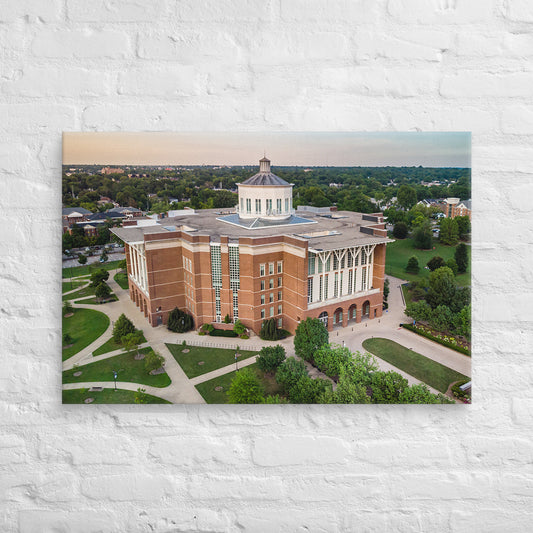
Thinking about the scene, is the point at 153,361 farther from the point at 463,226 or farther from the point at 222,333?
the point at 463,226

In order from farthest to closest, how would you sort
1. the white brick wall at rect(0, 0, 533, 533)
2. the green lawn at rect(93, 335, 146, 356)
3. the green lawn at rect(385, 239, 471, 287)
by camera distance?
the green lawn at rect(385, 239, 471, 287) < the green lawn at rect(93, 335, 146, 356) < the white brick wall at rect(0, 0, 533, 533)

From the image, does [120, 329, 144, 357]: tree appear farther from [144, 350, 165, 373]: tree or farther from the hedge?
the hedge

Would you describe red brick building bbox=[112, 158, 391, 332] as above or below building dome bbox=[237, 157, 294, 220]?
below

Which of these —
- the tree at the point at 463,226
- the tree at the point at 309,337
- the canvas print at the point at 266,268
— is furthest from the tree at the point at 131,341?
the tree at the point at 463,226

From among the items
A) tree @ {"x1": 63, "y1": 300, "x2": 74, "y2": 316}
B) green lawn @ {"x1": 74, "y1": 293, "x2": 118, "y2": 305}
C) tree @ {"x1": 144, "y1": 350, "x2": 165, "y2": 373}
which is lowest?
tree @ {"x1": 144, "y1": 350, "x2": 165, "y2": 373}

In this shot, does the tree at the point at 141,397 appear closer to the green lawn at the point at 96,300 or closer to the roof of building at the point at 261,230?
the green lawn at the point at 96,300

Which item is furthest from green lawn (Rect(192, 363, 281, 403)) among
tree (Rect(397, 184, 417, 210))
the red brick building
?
tree (Rect(397, 184, 417, 210))

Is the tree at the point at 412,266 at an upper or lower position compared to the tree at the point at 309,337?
upper
